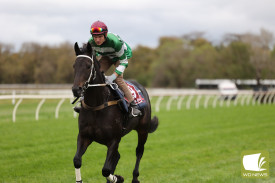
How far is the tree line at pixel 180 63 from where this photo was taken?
Answer: 42375 millimetres

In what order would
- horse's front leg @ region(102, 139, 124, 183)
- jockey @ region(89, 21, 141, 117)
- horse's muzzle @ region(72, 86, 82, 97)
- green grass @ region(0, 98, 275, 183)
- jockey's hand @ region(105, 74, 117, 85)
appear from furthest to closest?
1. green grass @ region(0, 98, 275, 183)
2. jockey's hand @ region(105, 74, 117, 85)
3. jockey @ region(89, 21, 141, 117)
4. horse's front leg @ region(102, 139, 124, 183)
5. horse's muzzle @ region(72, 86, 82, 97)

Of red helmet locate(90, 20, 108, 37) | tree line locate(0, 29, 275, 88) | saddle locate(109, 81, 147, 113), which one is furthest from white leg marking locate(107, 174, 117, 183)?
tree line locate(0, 29, 275, 88)

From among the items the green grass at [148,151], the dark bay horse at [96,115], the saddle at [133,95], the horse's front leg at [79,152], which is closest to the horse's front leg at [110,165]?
the dark bay horse at [96,115]

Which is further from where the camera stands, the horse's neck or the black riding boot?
the black riding boot

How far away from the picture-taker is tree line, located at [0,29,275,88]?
42.4 metres

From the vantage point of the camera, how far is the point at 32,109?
50.3ft

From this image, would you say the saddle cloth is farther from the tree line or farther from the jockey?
the tree line

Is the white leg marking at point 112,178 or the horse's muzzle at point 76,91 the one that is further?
the white leg marking at point 112,178

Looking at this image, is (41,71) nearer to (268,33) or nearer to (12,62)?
(12,62)

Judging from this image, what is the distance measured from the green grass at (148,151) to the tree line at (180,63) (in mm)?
24999

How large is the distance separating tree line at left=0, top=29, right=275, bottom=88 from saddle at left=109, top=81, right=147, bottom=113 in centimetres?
A: 3015

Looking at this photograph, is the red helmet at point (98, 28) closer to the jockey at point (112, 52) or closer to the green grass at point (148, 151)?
the jockey at point (112, 52)

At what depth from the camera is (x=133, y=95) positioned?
5.78m

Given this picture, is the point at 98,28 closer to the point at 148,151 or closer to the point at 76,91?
the point at 76,91
